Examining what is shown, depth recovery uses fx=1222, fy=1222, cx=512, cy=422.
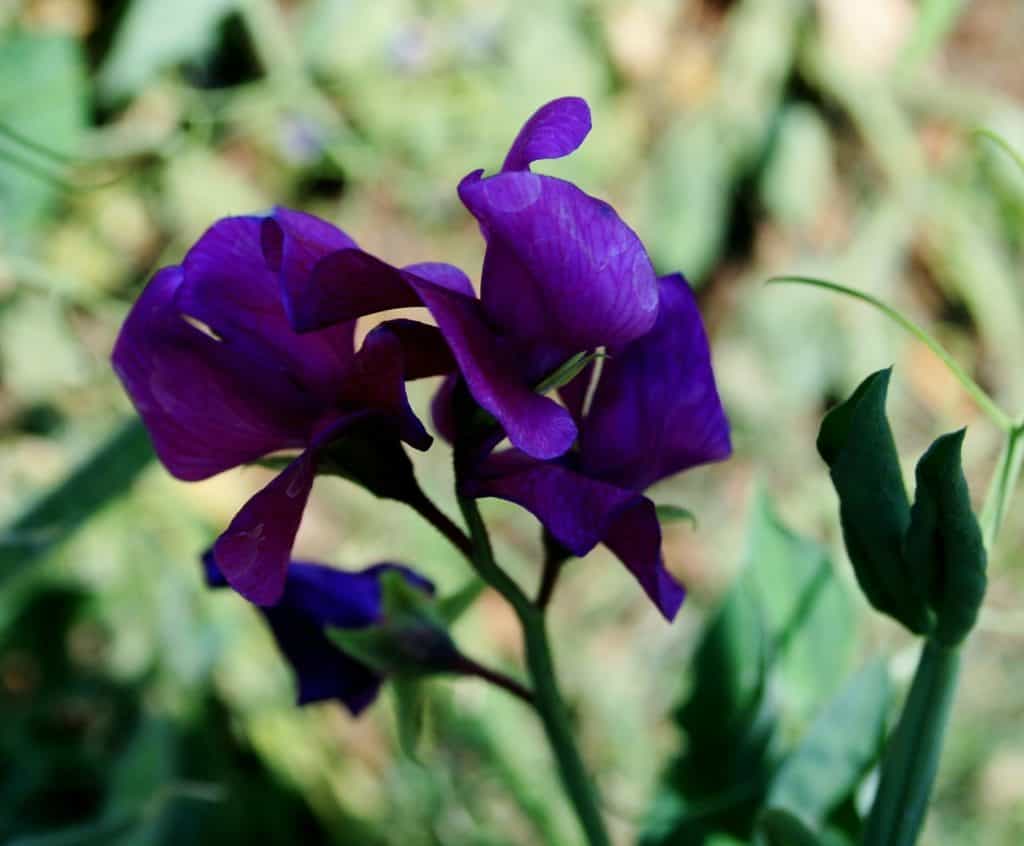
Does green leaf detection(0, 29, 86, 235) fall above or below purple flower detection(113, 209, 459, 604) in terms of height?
below

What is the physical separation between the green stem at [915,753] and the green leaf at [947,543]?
0.01 meters

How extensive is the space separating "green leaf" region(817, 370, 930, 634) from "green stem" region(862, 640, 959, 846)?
0.02 m

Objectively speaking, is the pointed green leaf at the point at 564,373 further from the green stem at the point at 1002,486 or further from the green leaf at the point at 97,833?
the green leaf at the point at 97,833

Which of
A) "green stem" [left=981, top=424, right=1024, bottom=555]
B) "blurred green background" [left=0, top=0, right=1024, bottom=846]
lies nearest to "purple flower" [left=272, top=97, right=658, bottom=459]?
"green stem" [left=981, top=424, right=1024, bottom=555]

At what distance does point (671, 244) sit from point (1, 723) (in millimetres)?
1000

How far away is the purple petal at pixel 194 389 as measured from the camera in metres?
0.37

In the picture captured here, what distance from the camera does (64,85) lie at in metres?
1.20

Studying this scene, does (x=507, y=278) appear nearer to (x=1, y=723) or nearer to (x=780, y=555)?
(x=780, y=555)

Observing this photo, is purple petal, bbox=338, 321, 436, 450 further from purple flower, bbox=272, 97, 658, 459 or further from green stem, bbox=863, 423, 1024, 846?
green stem, bbox=863, 423, 1024, 846

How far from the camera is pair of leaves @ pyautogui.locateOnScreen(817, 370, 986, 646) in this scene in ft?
1.19

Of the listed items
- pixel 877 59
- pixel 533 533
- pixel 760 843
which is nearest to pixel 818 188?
pixel 877 59

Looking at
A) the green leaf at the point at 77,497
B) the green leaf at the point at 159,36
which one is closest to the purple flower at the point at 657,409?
the green leaf at the point at 77,497

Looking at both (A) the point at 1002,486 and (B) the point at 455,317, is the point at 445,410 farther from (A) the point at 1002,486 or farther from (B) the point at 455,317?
(A) the point at 1002,486

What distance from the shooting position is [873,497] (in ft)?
1.27
